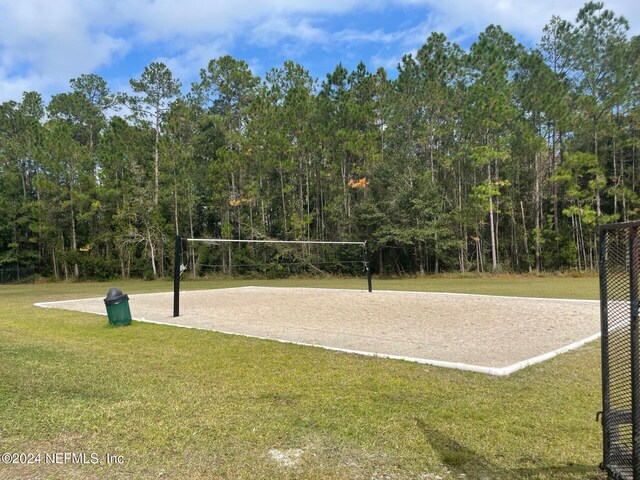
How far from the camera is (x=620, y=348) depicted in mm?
2604

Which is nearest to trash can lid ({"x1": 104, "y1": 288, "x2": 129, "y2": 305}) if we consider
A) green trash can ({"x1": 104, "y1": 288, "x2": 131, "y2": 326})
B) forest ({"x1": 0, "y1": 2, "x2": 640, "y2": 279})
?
green trash can ({"x1": 104, "y1": 288, "x2": 131, "y2": 326})

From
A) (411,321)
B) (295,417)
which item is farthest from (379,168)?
(295,417)

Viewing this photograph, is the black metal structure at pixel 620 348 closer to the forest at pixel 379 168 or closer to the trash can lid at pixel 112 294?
the trash can lid at pixel 112 294

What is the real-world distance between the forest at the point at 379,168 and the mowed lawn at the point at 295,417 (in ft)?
76.4

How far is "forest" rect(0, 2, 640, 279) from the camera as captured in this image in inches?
1083

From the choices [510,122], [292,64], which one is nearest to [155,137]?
[292,64]

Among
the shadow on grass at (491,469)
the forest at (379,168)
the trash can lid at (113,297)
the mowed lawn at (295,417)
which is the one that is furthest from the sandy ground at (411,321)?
the forest at (379,168)

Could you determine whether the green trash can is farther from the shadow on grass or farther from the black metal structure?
the black metal structure

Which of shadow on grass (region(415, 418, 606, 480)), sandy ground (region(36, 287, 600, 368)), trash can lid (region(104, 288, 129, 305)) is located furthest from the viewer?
trash can lid (region(104, 288, 129, 305))

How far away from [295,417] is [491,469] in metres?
1.49

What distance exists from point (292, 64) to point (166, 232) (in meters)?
16.1

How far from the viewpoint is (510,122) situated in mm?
28562

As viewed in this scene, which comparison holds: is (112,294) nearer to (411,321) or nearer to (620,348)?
(411,321)

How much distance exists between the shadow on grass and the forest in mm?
25081
